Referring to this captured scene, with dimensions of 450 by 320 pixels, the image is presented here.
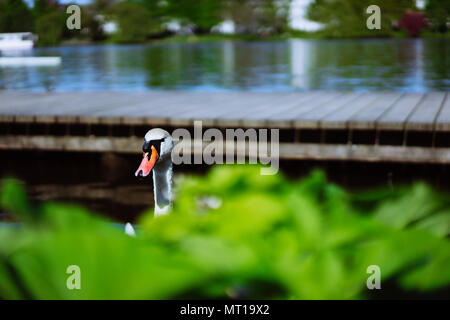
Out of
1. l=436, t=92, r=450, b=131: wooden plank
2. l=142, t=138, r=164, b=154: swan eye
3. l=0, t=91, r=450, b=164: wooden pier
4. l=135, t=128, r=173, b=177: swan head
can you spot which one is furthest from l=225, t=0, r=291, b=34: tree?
l=142, t=138, r=164, b=154: swan eye

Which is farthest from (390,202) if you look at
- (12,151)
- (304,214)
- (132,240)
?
(12,151)

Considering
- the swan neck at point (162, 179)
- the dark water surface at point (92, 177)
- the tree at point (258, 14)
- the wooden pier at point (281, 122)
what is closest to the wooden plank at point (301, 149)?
the wooden pier at point (281, 122)

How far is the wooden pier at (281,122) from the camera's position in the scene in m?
5.10

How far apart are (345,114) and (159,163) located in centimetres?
294

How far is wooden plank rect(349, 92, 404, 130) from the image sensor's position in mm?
5166

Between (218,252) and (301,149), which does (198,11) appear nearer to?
(301,149)

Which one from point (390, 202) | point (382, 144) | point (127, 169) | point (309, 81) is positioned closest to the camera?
point (390, 202)

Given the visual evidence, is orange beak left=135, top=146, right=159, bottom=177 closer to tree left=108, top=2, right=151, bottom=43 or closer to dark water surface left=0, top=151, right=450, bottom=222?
dark water surface left=0, top=151, right=450, bottom=222

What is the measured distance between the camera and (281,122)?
538 cm

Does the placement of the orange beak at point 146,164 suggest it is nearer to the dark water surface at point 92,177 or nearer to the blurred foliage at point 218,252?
the blurred foliage at point 218,252

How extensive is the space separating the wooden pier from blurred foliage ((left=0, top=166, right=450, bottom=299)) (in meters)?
4.52

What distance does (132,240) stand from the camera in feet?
1.89

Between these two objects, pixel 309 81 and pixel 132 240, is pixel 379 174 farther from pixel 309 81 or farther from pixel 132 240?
pixel 309 81
